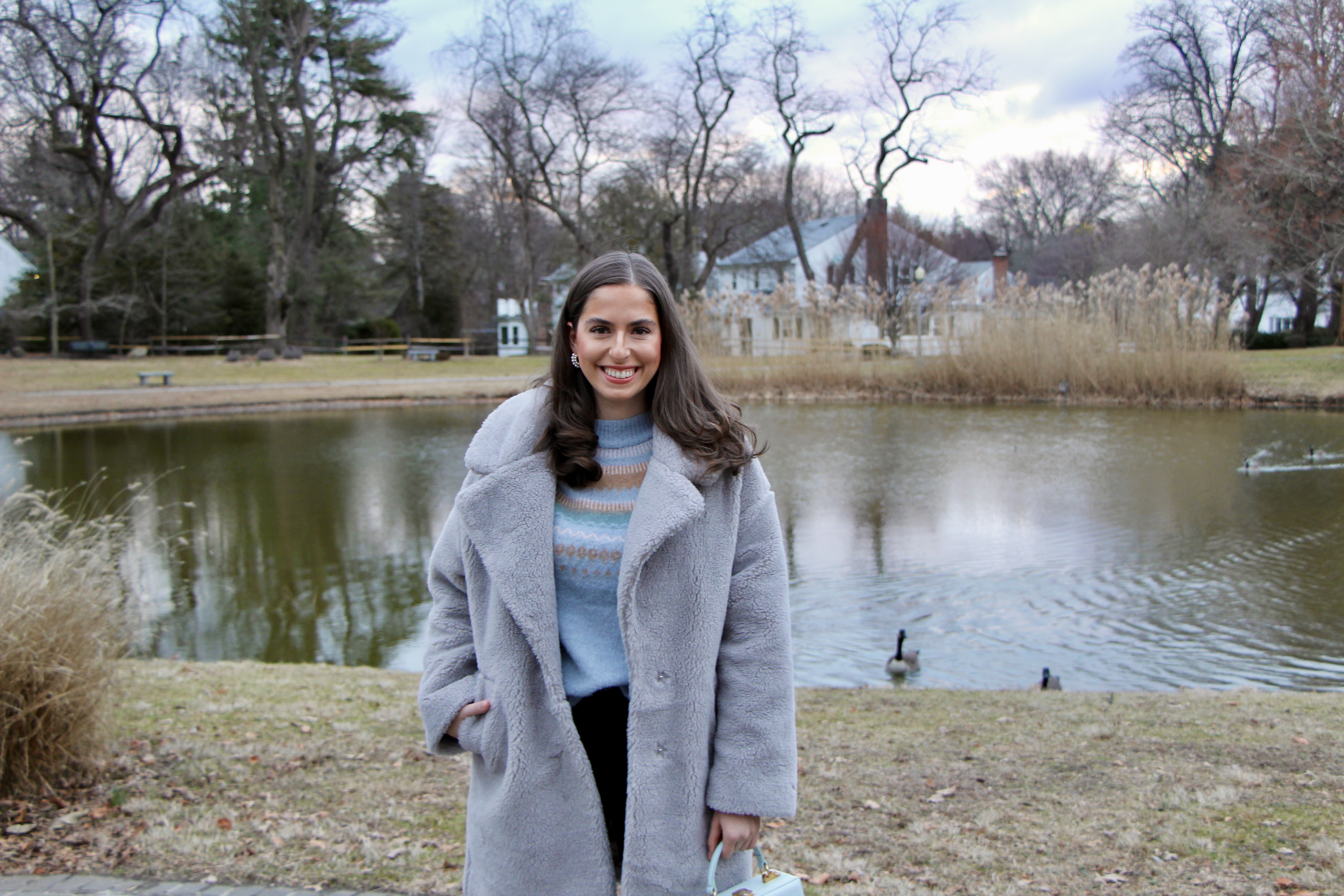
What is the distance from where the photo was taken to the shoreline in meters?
21.0

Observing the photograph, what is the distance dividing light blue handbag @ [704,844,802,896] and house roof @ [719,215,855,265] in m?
49.1

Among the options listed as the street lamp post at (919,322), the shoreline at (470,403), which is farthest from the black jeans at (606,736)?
the street lamp post at (919,322)

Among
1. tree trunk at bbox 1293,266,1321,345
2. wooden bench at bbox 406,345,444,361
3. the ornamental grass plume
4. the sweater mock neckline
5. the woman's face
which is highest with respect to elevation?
tree trunk at bbox 1293,266,1321,345

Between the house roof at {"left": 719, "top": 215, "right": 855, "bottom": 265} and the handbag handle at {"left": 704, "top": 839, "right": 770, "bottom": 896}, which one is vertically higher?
the house roof at {"left": 719, "top": 215, "right": 855, "bottom": 265}

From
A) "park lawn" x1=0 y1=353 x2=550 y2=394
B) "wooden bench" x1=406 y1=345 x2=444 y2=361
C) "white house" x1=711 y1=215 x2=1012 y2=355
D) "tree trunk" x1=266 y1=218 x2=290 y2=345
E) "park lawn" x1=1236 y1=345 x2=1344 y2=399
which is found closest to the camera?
"park lawn" x1=1236 y1=345 x2=1344 y2=399

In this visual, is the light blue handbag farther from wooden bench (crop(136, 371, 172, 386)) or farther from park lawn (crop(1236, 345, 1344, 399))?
wooden bench (crop(136, 371, 172, 386))

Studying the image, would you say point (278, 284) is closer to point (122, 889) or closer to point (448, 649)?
point (122, 889)

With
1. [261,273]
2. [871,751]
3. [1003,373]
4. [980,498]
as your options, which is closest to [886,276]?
[1003,373]

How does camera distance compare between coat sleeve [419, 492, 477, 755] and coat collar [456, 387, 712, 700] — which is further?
coat sleeve [419, 492, 477, 755]

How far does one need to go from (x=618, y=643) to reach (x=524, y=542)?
0.25 m

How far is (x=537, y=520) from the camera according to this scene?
189 centimetres

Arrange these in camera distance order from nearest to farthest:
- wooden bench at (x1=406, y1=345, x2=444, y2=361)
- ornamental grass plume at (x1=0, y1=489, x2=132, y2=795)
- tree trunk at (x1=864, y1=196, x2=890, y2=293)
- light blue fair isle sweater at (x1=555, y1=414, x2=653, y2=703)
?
light blue fair isle sweater at (x1=555, y1=414, x2=653, y2=703)
ornamental grass plume at (x1=0, y1=489, x2=132, y2=795)
wooden bench at (x1=406, y1=345, x2=444, y2=361)
tree trunk at (x1=864, y1=196, x2=890, y2=293)

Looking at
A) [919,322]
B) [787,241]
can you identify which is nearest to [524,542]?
[919,322]

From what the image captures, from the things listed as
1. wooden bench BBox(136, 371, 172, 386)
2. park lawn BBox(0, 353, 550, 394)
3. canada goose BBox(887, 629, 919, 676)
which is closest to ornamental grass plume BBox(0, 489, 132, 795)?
canada goose BBox(887, 629, 919, 676)
